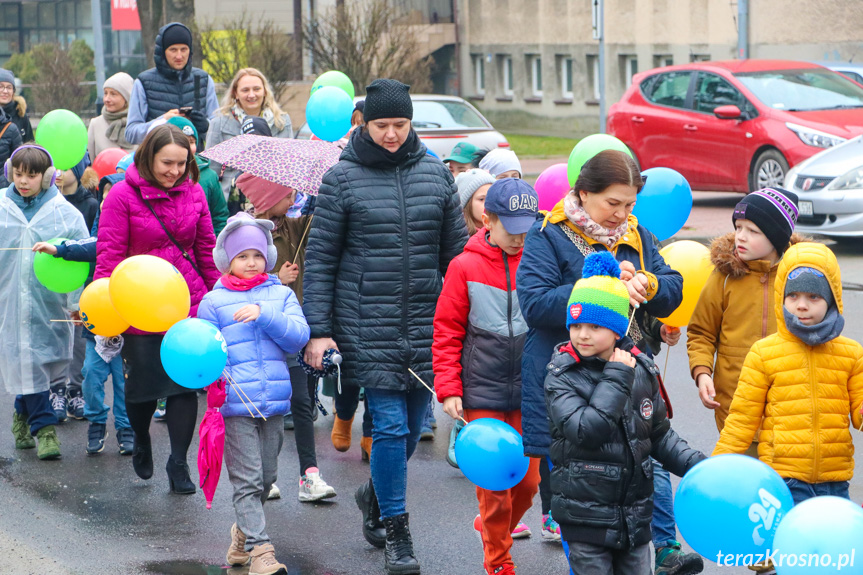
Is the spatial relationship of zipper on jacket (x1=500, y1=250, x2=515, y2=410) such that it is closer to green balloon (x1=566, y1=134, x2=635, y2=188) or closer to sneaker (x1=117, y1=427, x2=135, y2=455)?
green balloon (x1=566, y1=134, x2=635, y2=188)

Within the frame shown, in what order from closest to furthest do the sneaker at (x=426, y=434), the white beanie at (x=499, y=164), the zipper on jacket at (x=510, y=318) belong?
the zipper on jacket at (x=510, y=318) < the white beanie at (x=499, y=164) < the sneaker at (x=426, y=434)

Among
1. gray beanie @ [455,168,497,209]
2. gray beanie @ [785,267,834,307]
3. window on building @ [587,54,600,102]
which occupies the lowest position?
gray beanie @ [785,267,834,307]

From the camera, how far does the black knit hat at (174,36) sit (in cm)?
914

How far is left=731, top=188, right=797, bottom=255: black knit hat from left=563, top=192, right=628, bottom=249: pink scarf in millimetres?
612

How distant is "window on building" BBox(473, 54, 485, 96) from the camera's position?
40312 millimetres

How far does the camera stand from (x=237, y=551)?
536 centimetres

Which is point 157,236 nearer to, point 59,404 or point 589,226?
point 59,404

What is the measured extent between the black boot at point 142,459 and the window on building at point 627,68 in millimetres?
28510

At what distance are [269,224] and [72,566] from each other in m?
1.80

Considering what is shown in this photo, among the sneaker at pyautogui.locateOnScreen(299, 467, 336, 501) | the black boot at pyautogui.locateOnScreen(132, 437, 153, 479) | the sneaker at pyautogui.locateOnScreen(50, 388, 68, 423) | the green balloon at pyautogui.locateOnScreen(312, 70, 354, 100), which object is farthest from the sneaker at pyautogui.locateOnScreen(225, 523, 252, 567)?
the green balloon at pyautogui.locateOnScreen(312, 70, 354, 100)

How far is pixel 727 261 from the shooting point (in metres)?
4.95

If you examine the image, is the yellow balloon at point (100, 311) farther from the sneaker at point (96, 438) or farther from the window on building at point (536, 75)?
the window on building at point (536, 75)

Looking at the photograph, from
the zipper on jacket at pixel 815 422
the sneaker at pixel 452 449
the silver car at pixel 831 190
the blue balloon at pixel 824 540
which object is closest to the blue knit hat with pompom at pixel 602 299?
the zipper on jacket at pixel 815 422

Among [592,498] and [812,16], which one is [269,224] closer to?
[592,498]
